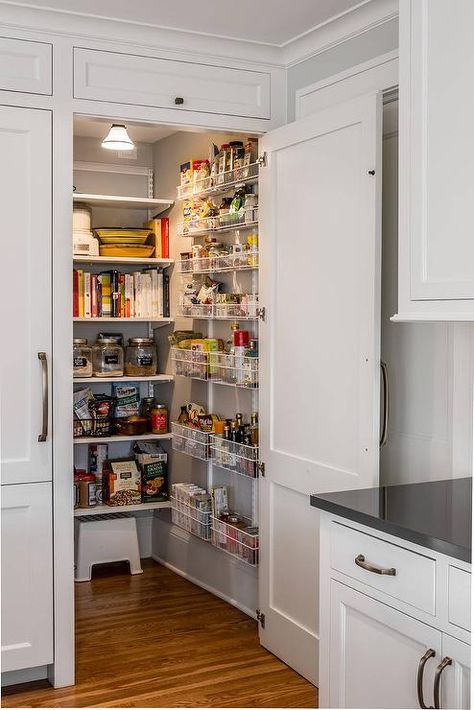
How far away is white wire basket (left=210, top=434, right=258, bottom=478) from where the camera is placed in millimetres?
3871

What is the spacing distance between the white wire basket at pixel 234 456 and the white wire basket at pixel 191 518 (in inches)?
12.3

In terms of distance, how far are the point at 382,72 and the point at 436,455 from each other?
139cm

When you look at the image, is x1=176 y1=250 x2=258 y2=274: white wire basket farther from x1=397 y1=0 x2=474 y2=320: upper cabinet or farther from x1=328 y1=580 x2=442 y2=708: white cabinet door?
x1=328 y1=580 x2=442 y2=708: white cabinet door

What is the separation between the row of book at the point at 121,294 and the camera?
4723 millimetres

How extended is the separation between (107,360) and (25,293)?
1.52 m

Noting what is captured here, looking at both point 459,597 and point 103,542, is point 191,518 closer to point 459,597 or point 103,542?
point 103,542

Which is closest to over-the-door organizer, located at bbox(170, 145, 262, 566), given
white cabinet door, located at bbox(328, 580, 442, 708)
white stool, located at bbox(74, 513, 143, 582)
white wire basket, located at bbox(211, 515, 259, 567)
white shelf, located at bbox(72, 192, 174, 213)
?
white wire basket, located at bbox(211, 515, 259, 567)

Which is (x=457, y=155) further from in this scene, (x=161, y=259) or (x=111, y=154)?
→ (x=111, y=154)

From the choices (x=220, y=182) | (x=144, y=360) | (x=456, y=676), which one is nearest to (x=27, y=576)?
(x=144, y=360)

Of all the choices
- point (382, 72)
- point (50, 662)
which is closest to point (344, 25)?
point (382, 72)

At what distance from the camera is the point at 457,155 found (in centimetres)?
226

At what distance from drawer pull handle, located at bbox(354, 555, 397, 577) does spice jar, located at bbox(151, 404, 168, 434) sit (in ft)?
8.91

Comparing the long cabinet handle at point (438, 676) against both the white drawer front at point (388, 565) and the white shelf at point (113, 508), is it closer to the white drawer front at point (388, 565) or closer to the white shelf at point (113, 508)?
the white drawer front at point (388, 565)

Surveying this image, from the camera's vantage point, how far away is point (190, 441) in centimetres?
450
